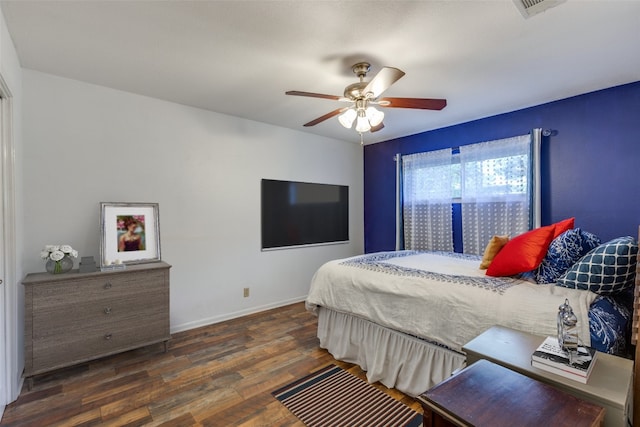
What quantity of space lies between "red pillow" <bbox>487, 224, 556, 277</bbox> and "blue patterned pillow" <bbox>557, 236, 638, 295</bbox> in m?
0.26

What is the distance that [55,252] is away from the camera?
2.32 meters

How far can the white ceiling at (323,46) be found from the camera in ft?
5.56

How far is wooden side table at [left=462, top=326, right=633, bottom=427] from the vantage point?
1.00 m

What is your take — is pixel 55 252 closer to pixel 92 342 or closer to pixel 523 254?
pixel 92 342

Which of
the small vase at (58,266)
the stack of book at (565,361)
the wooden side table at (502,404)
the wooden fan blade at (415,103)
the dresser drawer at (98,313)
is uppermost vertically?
the wooden fan blade at (415,103)

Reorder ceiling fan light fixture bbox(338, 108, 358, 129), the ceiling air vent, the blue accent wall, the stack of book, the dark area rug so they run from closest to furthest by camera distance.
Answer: the stack of book
the ceiling air vent
the dark area rug
ceiling fan light fixture bbox(338, 108, 358, 129)
the blue accent wall

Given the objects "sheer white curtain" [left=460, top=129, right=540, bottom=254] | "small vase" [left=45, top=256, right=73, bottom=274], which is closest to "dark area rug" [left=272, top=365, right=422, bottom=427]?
"small vase" [left=45, top=256, right=73, bottom=274]

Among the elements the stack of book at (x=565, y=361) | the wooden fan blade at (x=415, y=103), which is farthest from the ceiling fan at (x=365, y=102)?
the stack of book at (x=565, y=361)

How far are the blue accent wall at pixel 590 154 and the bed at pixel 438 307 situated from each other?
1209 millimetres

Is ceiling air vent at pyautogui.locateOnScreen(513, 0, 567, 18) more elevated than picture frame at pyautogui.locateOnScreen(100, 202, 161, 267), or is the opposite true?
ceiling air vent at pyautogui.locateOnScreen(513, 0, 567, 18)

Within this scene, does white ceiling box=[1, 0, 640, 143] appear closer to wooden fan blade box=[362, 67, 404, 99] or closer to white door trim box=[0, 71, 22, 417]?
wooden fan blade box=[362, 67, 404, 99]

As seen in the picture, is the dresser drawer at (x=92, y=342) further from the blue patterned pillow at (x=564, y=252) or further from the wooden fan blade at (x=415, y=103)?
the blue patterned pillow at (x=564, y=252)

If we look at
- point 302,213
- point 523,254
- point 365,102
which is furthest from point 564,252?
point 302,213

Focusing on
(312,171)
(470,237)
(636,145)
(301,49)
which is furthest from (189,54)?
(636,145)
